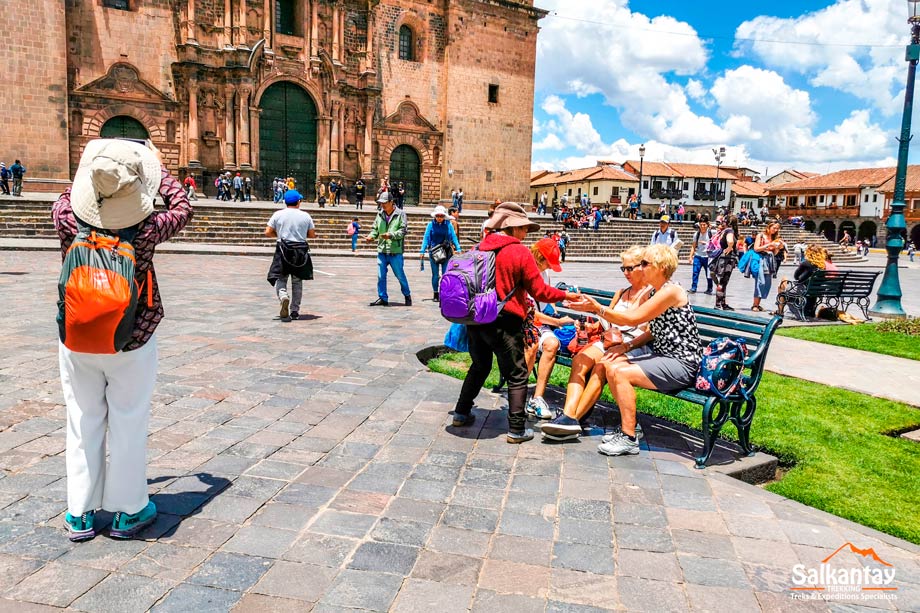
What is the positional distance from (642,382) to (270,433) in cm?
256

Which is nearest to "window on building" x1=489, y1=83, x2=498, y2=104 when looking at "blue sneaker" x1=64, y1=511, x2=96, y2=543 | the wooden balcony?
"blue sneaker" x1=64, y1=511, x2=96, y2=543

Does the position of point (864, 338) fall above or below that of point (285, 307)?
below

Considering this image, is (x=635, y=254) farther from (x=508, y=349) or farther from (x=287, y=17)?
(x=287, y=17)

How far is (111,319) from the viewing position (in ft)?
Result: 9.10

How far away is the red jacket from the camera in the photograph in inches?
175

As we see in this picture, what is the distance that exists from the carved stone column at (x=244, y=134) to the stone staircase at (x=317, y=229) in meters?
4.94

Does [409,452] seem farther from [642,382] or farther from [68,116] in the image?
[68,116]

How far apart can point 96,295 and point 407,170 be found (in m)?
34.5

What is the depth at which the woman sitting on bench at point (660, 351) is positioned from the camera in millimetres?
4324

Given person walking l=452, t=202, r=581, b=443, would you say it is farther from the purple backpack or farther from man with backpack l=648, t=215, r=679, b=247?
man with backpack l=648, t=215, r=679, b=247

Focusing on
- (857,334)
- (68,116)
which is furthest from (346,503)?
(68,116)

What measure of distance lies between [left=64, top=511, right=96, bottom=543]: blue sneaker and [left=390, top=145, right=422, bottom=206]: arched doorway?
33.4 meters

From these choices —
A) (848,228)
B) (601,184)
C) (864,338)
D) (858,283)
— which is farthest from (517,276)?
(848,228)

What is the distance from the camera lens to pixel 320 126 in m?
33.2
